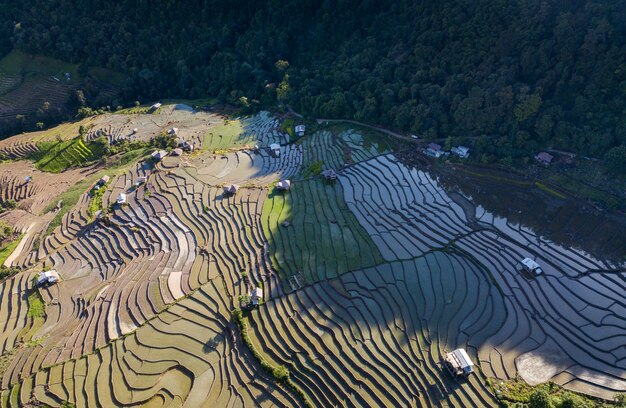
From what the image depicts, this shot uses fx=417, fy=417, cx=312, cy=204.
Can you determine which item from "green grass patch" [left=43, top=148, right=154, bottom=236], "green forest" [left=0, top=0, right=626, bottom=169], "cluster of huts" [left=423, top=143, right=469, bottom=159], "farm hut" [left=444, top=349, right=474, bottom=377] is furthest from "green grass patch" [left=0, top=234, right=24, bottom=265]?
"cluster of huts" [left=423, top=143, right=469, bottom=159]

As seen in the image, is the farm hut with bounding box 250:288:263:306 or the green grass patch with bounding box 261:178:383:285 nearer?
the farm hut with bounding box 250:288:263:306

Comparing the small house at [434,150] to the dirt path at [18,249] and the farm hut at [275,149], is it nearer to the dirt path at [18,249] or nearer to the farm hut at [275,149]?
the farm hut at [275,149]

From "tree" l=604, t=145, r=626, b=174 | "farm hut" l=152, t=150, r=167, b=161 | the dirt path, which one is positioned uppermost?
"tree" l=604, t=145, r=626, b=174

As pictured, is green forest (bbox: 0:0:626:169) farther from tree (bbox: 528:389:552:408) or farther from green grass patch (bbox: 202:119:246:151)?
tree (bbox: 528:389:552:408)

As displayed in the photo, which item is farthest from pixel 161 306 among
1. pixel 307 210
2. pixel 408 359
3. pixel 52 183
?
pixel 52 183

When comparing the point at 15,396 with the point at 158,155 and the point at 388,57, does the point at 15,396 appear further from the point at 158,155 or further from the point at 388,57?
the point at 388,57

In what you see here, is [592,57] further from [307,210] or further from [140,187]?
[140,187]

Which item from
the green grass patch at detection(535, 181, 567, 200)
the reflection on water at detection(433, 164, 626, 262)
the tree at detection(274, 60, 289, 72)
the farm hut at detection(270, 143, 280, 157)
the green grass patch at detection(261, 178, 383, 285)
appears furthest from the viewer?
the tree at detection(274, 60, 289, 72)

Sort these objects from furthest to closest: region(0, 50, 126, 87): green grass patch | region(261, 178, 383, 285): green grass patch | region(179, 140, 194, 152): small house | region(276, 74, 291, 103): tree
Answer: region(0, 50, 126, 87): green grass patch, region(276, 74, 291, 103): tree, region(179, 140, 194, 152): small house, region(261, 178, 383, 285): green grass patch
